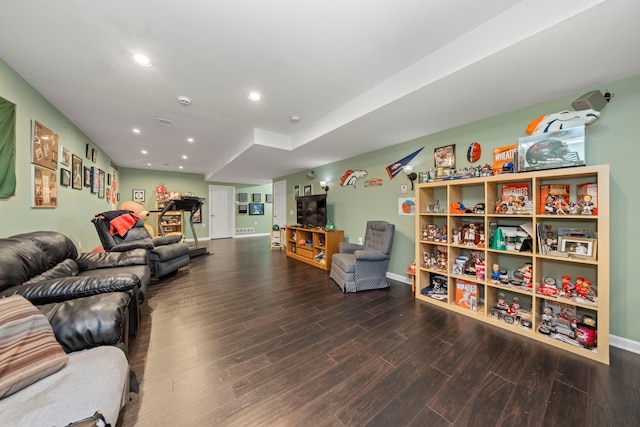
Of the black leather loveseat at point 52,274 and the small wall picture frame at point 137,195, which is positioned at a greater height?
the small wall picture frame at point 137,195

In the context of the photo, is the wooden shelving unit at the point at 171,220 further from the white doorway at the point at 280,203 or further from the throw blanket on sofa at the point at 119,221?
the throw blanket on sofa at the point at 119,221

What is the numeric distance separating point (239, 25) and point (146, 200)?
7.80m

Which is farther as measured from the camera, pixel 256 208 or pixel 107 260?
pixel 256 208

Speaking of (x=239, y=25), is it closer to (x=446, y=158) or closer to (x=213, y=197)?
(x=446, y=158)

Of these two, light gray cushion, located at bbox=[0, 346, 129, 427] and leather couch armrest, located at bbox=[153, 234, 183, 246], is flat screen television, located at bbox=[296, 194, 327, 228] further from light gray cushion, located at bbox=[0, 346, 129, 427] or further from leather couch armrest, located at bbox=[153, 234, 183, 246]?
light gray cushion, located at bbox=[0, 346, 129, 427]

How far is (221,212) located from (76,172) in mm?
5246

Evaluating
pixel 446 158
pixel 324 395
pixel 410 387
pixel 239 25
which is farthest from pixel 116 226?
pixel 446 158

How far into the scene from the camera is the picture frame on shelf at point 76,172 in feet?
11.1

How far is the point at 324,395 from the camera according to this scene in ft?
4.64

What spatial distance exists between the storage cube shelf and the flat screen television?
203cm

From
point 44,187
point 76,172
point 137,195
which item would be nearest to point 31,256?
point 44,187

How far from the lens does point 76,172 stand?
3.48m

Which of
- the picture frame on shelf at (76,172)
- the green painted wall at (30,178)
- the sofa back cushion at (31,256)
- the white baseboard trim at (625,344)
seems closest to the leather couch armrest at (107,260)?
the sofa back cushion at (31,256)

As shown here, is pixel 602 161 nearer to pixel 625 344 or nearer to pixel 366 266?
pixel 625 344
